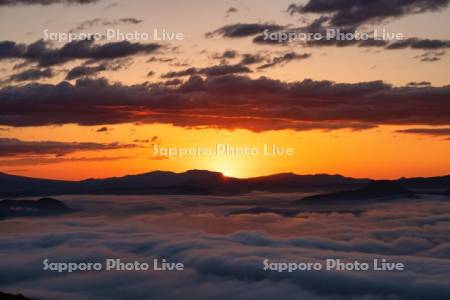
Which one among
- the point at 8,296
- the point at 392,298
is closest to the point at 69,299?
the point at 8,296

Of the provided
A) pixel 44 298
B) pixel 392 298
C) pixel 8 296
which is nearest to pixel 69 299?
pixel 44 298

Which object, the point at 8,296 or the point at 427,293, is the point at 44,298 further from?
the point at 427,293

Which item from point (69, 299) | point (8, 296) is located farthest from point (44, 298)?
point (8, 296)

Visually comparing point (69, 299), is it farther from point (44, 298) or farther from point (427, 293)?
point (427, 293)

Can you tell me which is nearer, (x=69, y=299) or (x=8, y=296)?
(x=8, y=296)

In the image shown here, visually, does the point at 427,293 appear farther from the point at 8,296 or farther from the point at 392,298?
the point at 8,296
